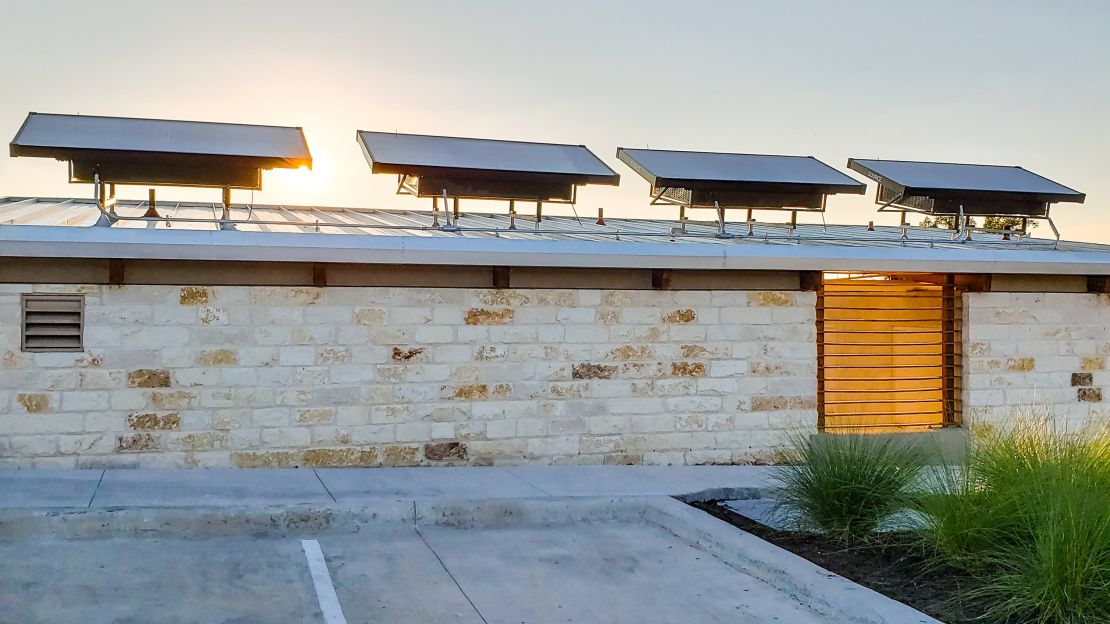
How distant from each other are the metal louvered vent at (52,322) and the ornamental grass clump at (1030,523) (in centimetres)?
704

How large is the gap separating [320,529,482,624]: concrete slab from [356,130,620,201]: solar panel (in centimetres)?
456

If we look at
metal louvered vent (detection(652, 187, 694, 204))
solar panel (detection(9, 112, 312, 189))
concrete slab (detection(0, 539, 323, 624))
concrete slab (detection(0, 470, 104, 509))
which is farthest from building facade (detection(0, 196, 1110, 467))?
concrete slab (detection(0, 539, 323, 624))

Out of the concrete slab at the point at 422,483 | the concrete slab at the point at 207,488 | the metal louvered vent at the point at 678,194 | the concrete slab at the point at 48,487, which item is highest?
the metal louvered vent at the point at 678,194

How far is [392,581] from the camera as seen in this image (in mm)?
6637

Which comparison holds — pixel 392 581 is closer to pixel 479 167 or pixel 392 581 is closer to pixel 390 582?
pixel 390 582

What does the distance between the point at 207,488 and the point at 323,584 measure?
259 cm

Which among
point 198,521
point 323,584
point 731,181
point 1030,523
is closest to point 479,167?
point 731,181

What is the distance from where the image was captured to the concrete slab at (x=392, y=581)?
6.01 metres

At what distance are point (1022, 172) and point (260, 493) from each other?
438 inches

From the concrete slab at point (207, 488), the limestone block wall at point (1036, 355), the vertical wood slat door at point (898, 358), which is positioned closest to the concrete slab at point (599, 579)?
the concrete slab at point (207, 488)

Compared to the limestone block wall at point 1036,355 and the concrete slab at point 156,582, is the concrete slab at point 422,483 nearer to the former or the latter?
the concrete slab at point 156,582

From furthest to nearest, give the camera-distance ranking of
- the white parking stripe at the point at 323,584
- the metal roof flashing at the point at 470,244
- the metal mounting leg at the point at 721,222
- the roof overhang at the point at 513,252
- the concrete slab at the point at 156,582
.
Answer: the metal mounting leg at the point at 721,222
the metal roof flashing at the point at 470,244
the roof overhang at the point at 513,252
the white parking stripe at the point at 323,584
the concrete slab at the point at 156,582

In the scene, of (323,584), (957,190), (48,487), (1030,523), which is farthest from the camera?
(957,190)

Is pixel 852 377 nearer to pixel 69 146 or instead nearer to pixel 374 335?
pixel 374 335
